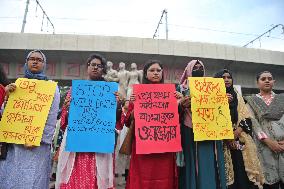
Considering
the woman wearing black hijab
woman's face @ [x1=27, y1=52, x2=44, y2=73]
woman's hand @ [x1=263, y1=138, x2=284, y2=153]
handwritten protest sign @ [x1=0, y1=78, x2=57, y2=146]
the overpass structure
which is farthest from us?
the overpass structure

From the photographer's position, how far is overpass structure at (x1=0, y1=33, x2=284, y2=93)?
437 inches

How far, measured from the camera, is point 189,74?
9.62ft

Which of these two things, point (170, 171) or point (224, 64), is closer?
point (170, 171)

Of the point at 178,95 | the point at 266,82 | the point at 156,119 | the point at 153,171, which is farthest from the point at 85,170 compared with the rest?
the point at 266,82

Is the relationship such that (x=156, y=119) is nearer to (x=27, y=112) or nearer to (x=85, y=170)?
(x=85, y=170)

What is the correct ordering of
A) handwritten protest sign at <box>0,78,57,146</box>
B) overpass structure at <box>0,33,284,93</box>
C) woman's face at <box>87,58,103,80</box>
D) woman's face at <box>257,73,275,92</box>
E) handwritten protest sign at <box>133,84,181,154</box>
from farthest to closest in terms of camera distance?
overpass structure at <box>0,33,284,93</box> < woman's face at <box>257,73,275,92</box> < woman's face at <box>87,58,103,80</box> < handwritten protest sign at <box>133,84,181,154</box> < handwritten protest sign at <box>0,78,57,146</box>

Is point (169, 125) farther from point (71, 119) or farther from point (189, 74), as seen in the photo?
point (71, 119)

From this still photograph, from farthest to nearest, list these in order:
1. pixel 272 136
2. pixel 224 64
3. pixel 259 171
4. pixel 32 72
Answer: pixel 224 64
pixel 272 136
pixel 259 171
pixel 32 72

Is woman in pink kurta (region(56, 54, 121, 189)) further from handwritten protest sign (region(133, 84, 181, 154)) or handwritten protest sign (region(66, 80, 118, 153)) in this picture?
handwritten protest sign (region(133, 84, 181, 154))

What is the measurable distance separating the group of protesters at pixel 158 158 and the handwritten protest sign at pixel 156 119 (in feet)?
0.29

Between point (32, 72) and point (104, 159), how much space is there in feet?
3.39

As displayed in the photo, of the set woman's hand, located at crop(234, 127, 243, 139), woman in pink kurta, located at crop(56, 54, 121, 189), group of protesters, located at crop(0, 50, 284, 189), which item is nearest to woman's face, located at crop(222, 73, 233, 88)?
group of protesters, located at crop(0, 50, 284, 189)

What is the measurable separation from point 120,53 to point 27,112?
30.0 feet

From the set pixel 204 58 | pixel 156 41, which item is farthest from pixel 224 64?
pixel 156 41
